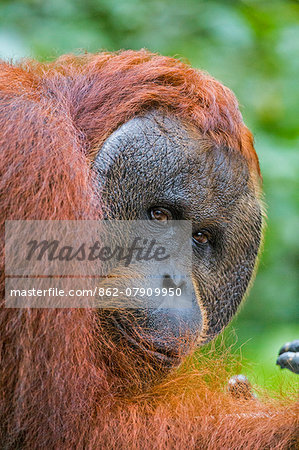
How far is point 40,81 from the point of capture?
1957 millimetres

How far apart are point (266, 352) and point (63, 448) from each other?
4.98ft

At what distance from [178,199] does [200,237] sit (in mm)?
204

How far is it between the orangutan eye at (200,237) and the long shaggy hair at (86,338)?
0.31 metres

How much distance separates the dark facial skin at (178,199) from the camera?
1.74 meters

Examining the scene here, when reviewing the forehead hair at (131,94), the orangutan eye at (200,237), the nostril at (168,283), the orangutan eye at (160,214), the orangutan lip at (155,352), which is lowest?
the orangutan lip at (155,352)

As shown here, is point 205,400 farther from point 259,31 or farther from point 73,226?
point 259,31

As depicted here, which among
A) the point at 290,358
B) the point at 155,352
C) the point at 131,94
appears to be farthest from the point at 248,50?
the point at 155,352

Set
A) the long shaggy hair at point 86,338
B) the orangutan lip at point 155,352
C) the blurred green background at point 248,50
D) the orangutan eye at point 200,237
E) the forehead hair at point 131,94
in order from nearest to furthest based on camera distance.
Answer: the long shaggy hair at point 86,338 → the orangutan lip at point 155,352 → the forehead hair at point 131,94 → the orangutan eye at point 200,237 → the blurred green background at point 248,50

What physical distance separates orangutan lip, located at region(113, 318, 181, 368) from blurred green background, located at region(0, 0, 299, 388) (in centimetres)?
153

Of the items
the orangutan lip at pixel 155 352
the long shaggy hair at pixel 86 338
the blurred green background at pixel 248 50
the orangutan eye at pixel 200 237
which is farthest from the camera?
the blurred green background at pixel 248 50

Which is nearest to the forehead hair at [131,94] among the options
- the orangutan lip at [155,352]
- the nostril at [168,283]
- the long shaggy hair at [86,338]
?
the long shaggy hair at [86,338]

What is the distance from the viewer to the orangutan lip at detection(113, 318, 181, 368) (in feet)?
5.65

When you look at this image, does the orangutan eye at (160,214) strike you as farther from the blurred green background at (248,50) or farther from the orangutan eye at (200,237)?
the blurred green background at (248,50)

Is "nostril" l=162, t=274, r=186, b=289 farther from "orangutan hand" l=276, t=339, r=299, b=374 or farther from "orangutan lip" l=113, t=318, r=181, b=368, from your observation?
"orangutan hand" l=276, t=339, r=299, b=374
